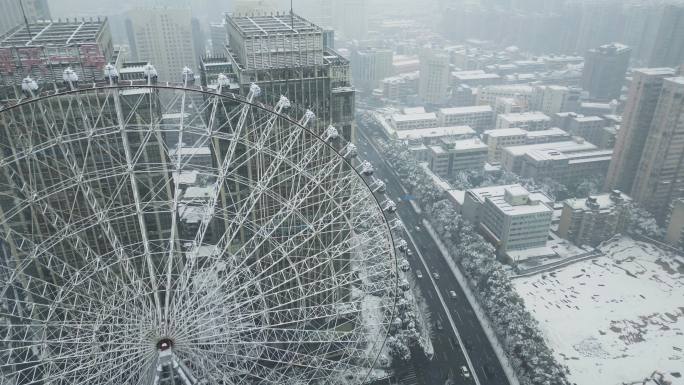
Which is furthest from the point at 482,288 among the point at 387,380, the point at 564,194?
the point at 564,194

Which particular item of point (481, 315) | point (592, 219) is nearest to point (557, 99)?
point (592, 219)

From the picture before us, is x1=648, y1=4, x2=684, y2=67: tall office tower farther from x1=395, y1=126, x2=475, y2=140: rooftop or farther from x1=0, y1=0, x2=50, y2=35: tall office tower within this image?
x1=0, y1=0, x2=50, y2=35: tall office tower

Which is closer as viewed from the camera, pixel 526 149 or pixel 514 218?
pixel 514 218

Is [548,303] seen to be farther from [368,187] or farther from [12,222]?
[12,222]

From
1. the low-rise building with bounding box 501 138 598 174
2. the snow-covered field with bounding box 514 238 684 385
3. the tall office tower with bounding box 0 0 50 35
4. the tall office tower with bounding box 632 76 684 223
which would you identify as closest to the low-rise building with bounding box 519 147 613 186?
the low-rise building with bounding box 501 138 598 174

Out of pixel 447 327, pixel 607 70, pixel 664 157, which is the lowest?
pixel 447 327

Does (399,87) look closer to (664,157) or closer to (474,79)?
(474,79)

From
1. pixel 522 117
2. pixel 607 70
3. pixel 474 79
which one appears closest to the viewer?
pixel 522 117
